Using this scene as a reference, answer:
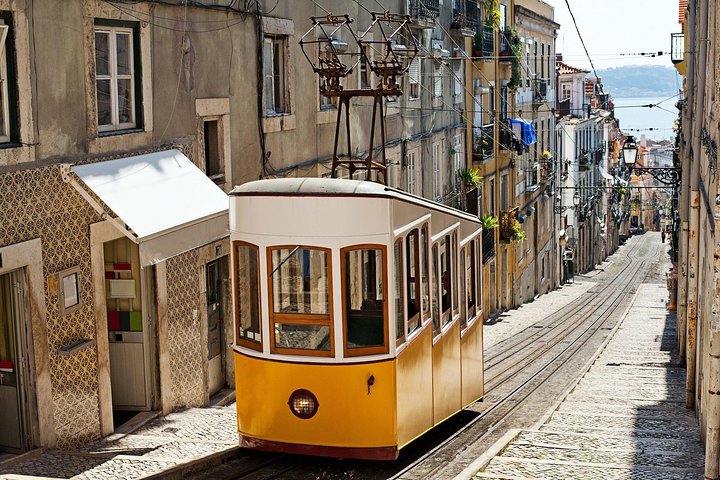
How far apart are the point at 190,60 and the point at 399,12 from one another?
11.6 meters

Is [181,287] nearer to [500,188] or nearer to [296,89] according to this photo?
[296,89]

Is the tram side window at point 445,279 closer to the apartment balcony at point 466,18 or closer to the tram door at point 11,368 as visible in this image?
the tram door at point 11,368

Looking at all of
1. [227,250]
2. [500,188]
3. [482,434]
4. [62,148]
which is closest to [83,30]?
[62,148]

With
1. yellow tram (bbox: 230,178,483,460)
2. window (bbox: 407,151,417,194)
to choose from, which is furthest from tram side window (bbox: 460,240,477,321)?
window (bbox: 407,151,417,194)

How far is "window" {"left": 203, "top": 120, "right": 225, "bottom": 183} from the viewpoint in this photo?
14578 mm

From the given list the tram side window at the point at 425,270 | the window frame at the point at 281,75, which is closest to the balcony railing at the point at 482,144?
the window frame at the point at 281,75

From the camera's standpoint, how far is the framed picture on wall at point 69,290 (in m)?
10.7

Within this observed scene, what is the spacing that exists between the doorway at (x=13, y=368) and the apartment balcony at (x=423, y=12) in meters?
16.2

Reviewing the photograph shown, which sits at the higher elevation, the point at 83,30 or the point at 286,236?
the point at 83,30

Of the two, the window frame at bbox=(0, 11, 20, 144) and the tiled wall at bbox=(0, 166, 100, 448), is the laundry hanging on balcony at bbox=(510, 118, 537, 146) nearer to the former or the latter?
the tiled wall at bbox=(0, 166, 100, 448)

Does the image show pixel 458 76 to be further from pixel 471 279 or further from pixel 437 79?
pixel 471 279

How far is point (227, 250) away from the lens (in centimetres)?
1484

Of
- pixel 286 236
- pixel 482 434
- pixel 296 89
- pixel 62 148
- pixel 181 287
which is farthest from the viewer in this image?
pixel 296 89

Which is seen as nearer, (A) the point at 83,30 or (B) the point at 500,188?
(A) the point at 83,30
